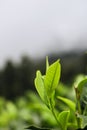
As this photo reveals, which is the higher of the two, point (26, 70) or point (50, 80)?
point (50, 80)

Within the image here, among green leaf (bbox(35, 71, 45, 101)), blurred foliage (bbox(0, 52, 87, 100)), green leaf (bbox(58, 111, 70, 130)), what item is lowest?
blurred foliage (bbox(0, 52, 87, 100))

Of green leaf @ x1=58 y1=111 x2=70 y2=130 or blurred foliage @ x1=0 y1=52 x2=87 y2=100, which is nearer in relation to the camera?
green leaf @ x1=58 y1=111 x2=70 y2=130

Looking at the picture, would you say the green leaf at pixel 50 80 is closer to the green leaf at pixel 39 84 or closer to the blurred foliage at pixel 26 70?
the green leaf at pixel 39 84

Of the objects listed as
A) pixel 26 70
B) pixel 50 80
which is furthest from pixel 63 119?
pixel 26 70

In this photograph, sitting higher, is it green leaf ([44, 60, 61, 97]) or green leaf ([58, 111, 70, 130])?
green leaf ([44, 60, 61, 97])

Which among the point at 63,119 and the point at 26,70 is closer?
the point at 63,119

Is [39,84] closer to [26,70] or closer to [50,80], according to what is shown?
[50,80]

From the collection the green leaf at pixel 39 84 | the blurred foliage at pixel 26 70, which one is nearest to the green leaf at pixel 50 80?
the green leaf at pixel 39 84

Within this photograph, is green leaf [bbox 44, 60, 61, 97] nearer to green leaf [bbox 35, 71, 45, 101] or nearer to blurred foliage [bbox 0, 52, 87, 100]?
green leaf [bbox 35, 71, 45, 101]

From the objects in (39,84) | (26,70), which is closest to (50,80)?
(39,84)

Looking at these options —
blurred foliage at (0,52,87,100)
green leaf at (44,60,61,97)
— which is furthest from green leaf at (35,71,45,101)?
blurred foliage at (0,52,87,100)

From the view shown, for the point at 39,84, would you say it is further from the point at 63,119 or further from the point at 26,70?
the point at 26,70

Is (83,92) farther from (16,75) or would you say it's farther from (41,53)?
(41,53)

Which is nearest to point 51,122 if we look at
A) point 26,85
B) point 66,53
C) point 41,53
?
point 26,85
